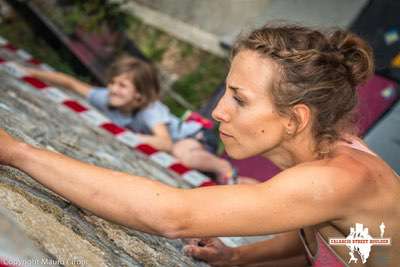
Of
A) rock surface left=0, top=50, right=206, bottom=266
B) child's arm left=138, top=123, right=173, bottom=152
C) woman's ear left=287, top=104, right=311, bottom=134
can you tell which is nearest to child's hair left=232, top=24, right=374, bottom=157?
woman's ear left=287, top=104, right=311, bottom=134

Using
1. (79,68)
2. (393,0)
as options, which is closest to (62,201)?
(393,0)

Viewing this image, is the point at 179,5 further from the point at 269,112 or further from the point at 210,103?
the point at 269,112

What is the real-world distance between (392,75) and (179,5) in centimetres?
309

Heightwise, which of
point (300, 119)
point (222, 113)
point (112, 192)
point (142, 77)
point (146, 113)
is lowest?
point (146, 113)

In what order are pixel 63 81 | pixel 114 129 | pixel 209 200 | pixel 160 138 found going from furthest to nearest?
1. pixel 63 81
2. pixel 160 138
3. pixel 114 129
4. pixel 209 200

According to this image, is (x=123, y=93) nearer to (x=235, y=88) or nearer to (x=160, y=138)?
(x=160, y=138)

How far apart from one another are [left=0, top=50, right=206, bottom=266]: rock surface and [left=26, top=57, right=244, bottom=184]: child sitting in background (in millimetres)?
1055

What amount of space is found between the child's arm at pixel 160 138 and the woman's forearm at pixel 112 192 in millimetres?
2096

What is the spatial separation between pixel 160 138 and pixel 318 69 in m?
2.21

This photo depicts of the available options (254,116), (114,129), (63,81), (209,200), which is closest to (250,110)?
(254,116)

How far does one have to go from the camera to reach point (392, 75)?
3660 millimetres

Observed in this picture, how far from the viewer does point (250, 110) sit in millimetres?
1695

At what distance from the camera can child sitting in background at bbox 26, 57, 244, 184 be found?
3.83m

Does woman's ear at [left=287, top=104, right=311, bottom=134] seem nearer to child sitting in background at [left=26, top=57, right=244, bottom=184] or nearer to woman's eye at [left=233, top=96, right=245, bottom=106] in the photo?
woman's eye at [left=233, top=96, right=245, bottom=106]
